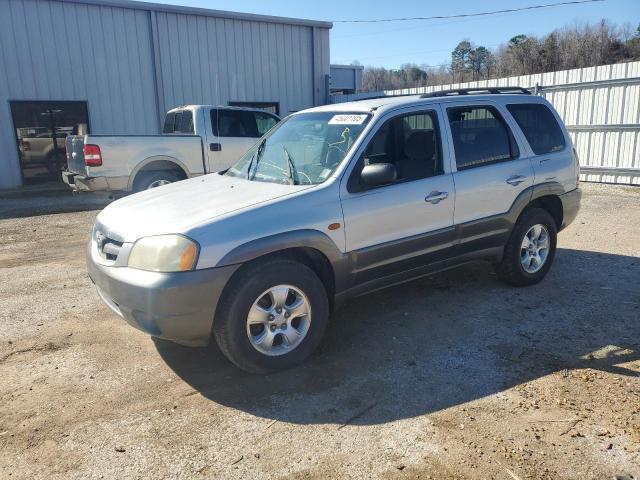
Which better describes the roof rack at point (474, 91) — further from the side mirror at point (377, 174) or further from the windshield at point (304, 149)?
the side mirror at point (377, 174)

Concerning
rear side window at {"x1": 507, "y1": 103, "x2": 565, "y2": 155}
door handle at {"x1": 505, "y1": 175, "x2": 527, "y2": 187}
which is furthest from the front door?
rear side window at {"x1": 507, "y1": 103, "x2": 565, "y2": 155}

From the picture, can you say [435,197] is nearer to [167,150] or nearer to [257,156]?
[257,156]

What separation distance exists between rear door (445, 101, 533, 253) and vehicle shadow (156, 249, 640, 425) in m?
0.68

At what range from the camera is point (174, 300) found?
10.1 ft

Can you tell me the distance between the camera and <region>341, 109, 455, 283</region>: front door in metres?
3.77

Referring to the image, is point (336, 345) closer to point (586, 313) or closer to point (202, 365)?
point (202, 365)

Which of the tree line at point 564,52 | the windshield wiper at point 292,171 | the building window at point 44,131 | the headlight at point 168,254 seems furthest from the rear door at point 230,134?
the tree line at point 564,52

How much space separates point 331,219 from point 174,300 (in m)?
1.22

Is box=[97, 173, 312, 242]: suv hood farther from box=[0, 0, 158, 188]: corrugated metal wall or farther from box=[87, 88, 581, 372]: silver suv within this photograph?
box=[0, 0, 158, 188]: corrugated metal wall

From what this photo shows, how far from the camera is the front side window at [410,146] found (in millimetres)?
4098

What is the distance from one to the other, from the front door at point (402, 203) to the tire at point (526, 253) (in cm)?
90

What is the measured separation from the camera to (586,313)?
14.7 feet

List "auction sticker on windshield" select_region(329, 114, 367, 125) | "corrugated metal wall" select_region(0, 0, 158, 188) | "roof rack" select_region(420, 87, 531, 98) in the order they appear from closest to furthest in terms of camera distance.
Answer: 1. "auction sticker on windshield" select_region(329, 114, 367, 125)
2. "roof rack" select_region(420, 87, 531, 98)
3. "corrugated metal wall" select_region(0, 0, 158, 188)

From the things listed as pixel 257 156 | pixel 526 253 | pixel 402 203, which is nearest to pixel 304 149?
pixel 257 156
